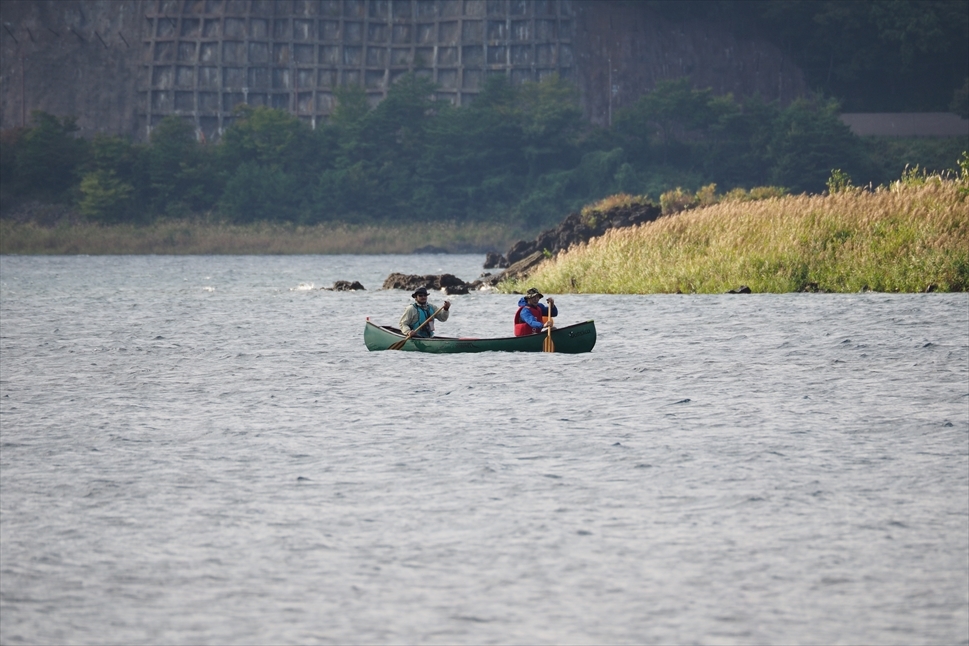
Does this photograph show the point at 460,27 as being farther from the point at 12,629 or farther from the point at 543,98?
the point at 12,629

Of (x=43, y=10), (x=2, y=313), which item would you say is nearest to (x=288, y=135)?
(x=43, y=10)

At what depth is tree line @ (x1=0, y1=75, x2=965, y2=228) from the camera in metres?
103

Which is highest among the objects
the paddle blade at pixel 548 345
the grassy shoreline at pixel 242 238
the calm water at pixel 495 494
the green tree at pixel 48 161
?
the green tree at pixel 48 161

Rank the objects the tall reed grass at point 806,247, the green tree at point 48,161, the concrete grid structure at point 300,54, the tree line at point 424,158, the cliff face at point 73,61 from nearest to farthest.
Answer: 1. the tall reed grass at point 806,247
2. the green tree at point 48,161
3. the tree line at point 424,158
4. the concrete grid structure at point 300,54
5. the cliff face at point 73,61

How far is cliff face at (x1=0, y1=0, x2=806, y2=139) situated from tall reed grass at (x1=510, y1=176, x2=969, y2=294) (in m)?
67.7

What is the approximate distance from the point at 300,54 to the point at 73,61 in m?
17.1

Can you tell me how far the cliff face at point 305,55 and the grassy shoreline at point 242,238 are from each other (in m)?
13.3

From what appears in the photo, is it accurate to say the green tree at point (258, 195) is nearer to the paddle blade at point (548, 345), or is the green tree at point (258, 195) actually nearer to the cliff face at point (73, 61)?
the cliff face at point (73, 61)

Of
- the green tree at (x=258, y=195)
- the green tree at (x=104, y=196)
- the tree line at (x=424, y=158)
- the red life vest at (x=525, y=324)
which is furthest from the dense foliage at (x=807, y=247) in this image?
the green tree at (x=258, y=195)

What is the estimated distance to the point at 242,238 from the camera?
103m

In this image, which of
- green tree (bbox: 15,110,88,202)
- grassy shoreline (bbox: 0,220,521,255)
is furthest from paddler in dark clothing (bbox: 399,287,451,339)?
green tree (bbox: 15,110,88,202)

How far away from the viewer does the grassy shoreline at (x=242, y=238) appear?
9931 centimetres

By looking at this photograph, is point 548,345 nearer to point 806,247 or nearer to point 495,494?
point 495,494

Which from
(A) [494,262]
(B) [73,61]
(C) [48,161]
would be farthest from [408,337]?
(B) [73,61]
